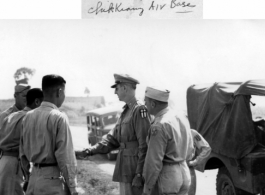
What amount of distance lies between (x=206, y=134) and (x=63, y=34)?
12.6ft

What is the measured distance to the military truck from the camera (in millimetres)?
4879

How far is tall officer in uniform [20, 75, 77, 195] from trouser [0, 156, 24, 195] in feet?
3.69

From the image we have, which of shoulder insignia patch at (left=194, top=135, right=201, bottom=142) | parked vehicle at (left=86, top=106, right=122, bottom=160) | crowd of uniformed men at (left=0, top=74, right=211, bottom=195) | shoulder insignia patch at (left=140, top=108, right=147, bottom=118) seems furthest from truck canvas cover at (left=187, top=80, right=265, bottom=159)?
parked vehicle at (left=86, top=106, right=122, bottom=160)

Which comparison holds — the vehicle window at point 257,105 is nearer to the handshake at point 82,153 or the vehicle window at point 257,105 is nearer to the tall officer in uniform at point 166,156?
the tall officer in uniform at point 166,156

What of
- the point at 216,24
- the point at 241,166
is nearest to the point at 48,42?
the point at 216,24

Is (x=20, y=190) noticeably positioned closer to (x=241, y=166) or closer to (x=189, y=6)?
(x=241, y=166)

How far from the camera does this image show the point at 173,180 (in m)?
3.44

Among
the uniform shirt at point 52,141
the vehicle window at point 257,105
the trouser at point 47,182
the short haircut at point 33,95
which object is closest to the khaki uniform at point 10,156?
the short haircut at point 33,95

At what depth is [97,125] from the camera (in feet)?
49.9

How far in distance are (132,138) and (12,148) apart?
4.90 feet

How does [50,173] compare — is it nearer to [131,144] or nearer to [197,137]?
[131,144]

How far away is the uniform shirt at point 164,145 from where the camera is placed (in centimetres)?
341

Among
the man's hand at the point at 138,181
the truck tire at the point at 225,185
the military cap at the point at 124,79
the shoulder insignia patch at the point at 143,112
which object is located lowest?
the truck tire at the point at 225,185

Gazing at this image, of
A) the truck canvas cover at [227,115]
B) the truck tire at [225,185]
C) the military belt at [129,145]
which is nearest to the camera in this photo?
the military belt at [129,145]
